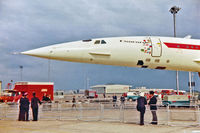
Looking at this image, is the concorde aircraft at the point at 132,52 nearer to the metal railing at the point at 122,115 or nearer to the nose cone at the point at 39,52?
the nose cone at the point at 39,52

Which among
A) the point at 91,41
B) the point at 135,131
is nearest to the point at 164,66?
the point at 91,41

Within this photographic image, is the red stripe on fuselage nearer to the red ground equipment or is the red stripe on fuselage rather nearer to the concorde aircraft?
the concorde aircraft

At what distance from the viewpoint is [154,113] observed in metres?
10.5

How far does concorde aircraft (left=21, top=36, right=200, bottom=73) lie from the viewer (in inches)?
468

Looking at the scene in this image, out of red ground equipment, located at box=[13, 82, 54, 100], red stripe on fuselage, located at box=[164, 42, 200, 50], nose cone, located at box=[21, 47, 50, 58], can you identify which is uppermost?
red stripe on fuselage, located at box=[164, 42, 200, 50]

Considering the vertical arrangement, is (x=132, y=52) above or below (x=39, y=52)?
above

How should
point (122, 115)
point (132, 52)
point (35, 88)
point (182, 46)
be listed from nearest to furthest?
1. point (132, 52)
2. point (122, 115)
3. point (182, 46)
4. point (35, 88)

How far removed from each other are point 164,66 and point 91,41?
16.8 ft

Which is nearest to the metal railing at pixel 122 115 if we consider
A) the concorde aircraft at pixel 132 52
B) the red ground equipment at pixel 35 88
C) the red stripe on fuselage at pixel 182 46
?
the concorde aircraft at pixel 132 52

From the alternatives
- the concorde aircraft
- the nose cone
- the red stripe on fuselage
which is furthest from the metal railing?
the red stripe on fuselage

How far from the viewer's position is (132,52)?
12711mm

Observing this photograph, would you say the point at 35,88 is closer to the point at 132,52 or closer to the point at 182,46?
the point at 132,52

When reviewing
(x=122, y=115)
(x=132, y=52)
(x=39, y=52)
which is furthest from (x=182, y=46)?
(x=39, y=52)

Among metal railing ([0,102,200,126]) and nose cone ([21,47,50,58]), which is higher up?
nose cone ([21,47,50,58])
